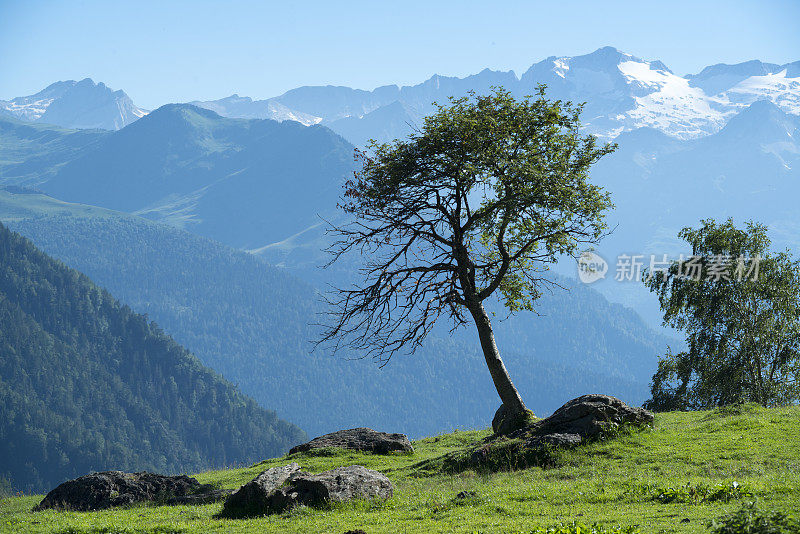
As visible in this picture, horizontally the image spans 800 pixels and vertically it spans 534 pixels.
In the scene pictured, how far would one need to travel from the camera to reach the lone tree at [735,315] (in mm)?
51781

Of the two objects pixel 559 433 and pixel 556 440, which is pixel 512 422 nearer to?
pixel 559 433

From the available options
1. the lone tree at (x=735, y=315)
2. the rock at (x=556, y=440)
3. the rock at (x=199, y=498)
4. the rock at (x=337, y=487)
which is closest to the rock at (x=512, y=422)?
the rock at (x=556, y=440)

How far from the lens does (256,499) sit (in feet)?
68.8

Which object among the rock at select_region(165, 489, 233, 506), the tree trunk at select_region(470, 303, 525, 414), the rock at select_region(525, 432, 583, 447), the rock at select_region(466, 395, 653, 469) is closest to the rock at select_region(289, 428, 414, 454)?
the tree trunk at select_region(470, 303, 525, 414)

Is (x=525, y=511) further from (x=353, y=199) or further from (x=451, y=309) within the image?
(x=353, y=199)

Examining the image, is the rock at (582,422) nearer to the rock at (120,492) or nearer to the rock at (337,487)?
the rock at (337,487)

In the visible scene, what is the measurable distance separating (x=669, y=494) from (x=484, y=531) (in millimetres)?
5395

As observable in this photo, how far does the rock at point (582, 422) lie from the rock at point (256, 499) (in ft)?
30.2

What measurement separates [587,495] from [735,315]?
1603 inches

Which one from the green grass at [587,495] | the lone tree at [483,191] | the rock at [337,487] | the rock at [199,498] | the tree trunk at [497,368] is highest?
the lone tree at [483,191]

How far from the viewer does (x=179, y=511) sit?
22844mm

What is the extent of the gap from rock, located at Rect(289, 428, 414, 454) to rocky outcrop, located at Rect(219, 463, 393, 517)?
11874 mm

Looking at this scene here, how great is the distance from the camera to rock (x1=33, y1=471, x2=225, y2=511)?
84.2 feet

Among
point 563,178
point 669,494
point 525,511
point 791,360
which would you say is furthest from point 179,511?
point 791,360
